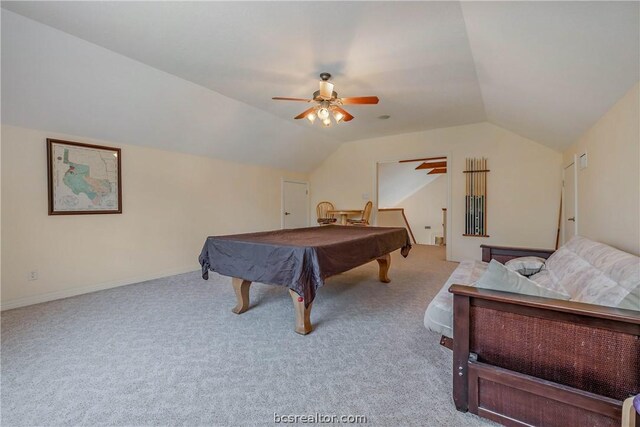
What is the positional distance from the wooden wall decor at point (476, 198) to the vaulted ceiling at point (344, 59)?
933 mm

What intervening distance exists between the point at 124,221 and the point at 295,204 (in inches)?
142

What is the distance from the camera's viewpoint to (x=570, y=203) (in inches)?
141

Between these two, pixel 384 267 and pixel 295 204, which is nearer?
pixel 384 267

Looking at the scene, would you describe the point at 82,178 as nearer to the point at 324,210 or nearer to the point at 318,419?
the point at 318,419

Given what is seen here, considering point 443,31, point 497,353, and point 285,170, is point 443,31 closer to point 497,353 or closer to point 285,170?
point 497,353

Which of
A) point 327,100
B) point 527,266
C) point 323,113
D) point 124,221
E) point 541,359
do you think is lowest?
point 541,359

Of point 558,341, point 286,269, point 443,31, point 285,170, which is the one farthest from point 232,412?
point 285,170

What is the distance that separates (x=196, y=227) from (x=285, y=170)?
8.28 feet

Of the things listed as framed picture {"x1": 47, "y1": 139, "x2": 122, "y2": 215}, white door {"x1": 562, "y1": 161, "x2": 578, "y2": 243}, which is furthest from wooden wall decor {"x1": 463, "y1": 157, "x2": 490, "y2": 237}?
framed picture {"x1": 47, "y1": 139, "x2": 122, "y2": 215}

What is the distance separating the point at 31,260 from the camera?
2938mm

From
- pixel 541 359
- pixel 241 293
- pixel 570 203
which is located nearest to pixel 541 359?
pixel 541 359

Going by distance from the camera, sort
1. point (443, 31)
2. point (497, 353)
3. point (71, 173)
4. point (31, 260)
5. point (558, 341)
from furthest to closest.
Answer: point (71, 173) → point (31, 260) → point (443, 31) → point (497, 353) → point (558, 341)

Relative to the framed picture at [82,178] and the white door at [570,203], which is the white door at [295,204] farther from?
the white door at [570,203]

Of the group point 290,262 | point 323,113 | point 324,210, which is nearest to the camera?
point 290,262
